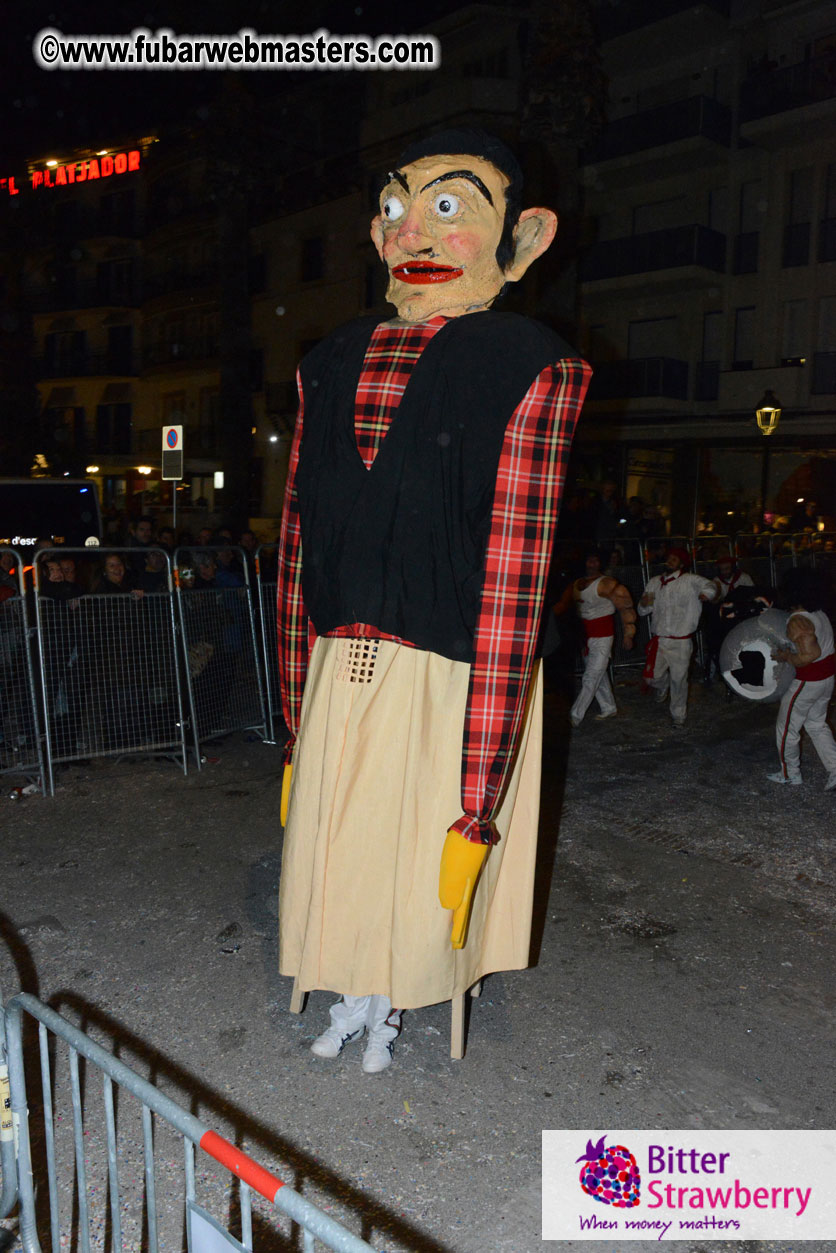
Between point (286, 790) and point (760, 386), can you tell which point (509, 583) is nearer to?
point (286, 790)

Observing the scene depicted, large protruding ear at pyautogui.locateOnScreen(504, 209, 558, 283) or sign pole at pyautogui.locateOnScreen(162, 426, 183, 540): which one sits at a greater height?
large protruding ear at pyautogui.locateOnScreen(504, 209, 558, 283)

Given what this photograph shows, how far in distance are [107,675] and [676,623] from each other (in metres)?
4.94

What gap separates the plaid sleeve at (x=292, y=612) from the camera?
295 centimetres

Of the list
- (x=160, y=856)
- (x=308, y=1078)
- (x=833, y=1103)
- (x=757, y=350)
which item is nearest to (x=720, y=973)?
(x=833, y=1103)

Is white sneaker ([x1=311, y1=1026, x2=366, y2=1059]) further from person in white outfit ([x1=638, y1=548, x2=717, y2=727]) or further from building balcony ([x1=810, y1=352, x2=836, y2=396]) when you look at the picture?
building balcony ([x1=810, y1=352, x2=836, y2=396])

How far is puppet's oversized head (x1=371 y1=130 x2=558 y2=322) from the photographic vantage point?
2832mm

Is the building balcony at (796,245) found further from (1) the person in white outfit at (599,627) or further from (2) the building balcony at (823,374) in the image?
(1) the person in white outfit at (599,627)

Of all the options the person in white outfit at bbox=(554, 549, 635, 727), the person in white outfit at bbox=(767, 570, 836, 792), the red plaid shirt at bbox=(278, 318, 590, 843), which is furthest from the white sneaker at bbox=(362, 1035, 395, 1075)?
A: the person in white outfit at bbox=(554, 549, 635, 727)

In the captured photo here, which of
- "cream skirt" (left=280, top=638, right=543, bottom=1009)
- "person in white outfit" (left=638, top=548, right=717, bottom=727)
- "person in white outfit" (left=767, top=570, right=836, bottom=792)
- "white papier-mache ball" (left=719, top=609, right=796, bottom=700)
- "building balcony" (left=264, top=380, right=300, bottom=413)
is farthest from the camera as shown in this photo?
"building balcony" (left=264, top=380, right=300, bottom=413)

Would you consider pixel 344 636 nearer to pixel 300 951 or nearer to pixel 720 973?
pixel 300 951

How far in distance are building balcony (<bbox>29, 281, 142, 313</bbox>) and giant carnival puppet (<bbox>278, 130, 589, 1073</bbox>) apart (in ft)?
121

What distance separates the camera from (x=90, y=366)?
121ft

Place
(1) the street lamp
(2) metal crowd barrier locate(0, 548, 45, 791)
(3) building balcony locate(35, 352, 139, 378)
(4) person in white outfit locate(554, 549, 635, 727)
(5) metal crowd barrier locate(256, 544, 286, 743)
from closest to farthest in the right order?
1. (2) metal crowd barrier locate(0, 548, 45, 791)
2. (5) metal crowd barrier locate(256, 544, 286, 743)
3. (4) person in white outfit locate(554, 549, 635, 727)
4. (1) the street lamp
5. (3) building balcony locate(35, 352, 139, 378)

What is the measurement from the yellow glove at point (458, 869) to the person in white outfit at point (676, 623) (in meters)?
6.13
